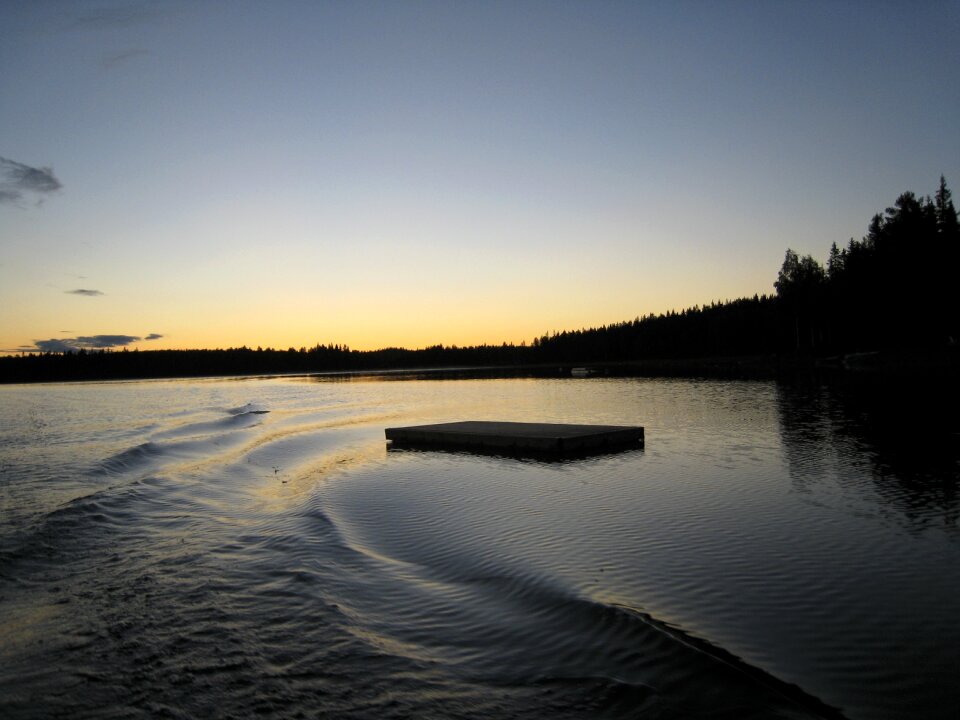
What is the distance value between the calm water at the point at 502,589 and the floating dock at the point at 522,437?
1.79 m

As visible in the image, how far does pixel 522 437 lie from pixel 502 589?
12659 mm

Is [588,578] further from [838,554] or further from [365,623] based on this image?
[838,554]

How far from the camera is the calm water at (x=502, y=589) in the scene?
5359 millimetres

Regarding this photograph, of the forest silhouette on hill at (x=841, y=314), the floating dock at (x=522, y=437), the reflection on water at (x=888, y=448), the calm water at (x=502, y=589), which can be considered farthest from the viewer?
the forest silhouette on hill at (x=841, y=314)

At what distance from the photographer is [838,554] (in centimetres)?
851

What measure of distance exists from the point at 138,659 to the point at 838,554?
28.5 feet

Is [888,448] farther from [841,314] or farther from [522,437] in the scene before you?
[841,314]

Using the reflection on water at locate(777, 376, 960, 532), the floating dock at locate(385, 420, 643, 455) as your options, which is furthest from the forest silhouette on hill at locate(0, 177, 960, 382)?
the floating dock at locate(385, 420, 643, 455)

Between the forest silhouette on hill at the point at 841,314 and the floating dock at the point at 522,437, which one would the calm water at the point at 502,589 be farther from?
the forest silhouette on hill at the point at 841,314

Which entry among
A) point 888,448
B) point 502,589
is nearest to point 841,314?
point 888,448

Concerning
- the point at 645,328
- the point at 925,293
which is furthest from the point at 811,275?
the point at 645,328

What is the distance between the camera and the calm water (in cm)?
536

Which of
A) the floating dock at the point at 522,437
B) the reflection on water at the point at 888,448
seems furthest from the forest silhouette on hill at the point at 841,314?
the floating dock at the point at 522,437

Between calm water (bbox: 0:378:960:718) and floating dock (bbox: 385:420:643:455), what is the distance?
179 centimetres
